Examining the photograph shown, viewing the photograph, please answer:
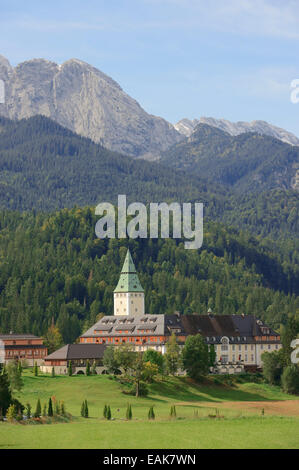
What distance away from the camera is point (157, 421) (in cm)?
12712

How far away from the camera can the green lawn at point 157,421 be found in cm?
10631

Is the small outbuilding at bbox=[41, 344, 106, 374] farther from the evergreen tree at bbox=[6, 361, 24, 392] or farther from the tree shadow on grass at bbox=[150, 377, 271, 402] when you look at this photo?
the evergreen tree at bbox=[6, 361, 24, 392]

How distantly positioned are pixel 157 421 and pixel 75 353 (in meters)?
69.2

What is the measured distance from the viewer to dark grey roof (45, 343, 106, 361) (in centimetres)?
19200

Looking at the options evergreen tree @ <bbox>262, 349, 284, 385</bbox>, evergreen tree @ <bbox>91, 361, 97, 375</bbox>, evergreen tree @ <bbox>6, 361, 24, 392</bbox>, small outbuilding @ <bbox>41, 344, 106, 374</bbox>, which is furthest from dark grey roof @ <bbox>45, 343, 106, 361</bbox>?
evergreen tree @ <bbox>6, 361, 24, 392</bbox>

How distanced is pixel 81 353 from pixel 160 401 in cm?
3659

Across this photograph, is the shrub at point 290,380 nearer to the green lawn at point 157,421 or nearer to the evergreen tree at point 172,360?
the green lawn at point 157,421

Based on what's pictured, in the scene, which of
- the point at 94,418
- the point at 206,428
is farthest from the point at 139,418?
the point at 206,428

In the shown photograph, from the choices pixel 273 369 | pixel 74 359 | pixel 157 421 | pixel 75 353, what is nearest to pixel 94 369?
pixel 74 359

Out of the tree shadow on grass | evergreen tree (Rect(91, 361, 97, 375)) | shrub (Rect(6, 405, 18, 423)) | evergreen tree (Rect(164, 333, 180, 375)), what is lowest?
the tree shadow on grass

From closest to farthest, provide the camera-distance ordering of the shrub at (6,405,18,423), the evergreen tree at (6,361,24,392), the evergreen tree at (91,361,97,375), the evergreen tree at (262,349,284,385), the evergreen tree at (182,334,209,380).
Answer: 1. the shrub at (6,405,18,423)
2. the evergreen tree at (6,361,24,392)
3. the evergreen tree at (182,334,209,380)
4. the evergreen tree at (91,361,97,375)
5. the evergreen tree at (262,349,284,385)

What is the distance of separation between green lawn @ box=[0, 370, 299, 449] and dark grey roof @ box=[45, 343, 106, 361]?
713 cm

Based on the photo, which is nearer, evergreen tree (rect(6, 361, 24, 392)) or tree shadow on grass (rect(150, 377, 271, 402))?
evergreen tree (rect(6, 361, 24, 392))
